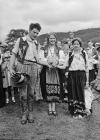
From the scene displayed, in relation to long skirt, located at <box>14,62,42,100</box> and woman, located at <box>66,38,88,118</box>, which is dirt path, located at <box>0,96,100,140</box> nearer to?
woman, located at <box>66,38,88,118</box>

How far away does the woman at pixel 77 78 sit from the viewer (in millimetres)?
7445

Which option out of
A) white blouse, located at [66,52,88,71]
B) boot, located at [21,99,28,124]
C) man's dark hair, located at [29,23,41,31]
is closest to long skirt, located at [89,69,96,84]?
white blouse, located at [66,52,88,71]

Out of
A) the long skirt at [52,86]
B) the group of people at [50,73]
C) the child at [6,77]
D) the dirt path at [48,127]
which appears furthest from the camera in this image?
the child at [6,77]

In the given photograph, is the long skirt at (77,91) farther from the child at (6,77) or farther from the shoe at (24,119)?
the child at (6,77)

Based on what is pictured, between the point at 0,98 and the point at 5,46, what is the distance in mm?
1609

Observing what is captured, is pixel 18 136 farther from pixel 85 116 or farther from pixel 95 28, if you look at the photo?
pixel 95 28

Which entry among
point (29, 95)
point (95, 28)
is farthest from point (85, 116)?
point (95, 28)

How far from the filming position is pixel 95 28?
77.2 meters

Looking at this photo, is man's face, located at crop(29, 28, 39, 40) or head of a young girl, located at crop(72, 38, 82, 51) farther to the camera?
head of a young girl, located at crop(72, 38, 82, 51)

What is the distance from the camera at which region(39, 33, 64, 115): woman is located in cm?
736

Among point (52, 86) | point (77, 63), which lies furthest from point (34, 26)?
point (52, 86)

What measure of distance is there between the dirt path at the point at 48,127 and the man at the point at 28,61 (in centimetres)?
36

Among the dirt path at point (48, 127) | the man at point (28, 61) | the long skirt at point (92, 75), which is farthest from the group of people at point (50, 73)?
the long skirt at point (92, 75)

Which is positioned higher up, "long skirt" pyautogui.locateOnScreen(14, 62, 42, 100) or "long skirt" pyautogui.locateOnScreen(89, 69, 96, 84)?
"long skirt" pyautogui.locateOnScreen(14, 62, 42, 100)
